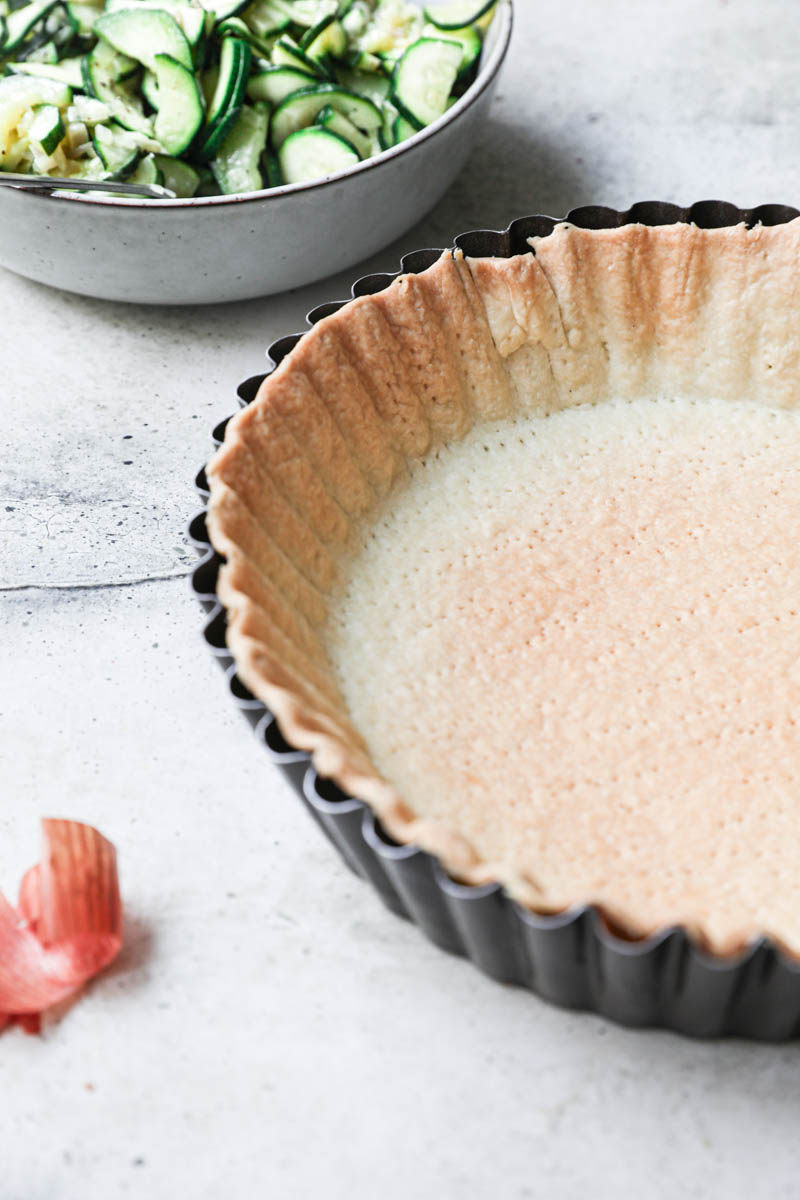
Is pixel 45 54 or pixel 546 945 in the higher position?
pixel 45 54

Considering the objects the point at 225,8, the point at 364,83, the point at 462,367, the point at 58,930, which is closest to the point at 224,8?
the point at 225,8

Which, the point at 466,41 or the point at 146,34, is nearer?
the point at 146,34

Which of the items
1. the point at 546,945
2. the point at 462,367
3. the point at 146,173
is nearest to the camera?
the point at 546,945

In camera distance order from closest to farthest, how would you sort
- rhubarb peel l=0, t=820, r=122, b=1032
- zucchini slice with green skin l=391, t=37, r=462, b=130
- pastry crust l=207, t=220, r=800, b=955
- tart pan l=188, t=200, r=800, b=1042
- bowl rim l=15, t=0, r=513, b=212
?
tart pan l=188, t=200, r=800, b=1042, rhubarb peel l=0, t=820, r=122, b=1032, pastry crust l=207, t=220, r=800, b=955, bowl rim l=15, t=0, r=513, b=212, zucchini slice with green skin l=391, t=37, r=462, b=130

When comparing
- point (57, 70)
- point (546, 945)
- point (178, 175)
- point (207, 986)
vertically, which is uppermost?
point (57, 70)

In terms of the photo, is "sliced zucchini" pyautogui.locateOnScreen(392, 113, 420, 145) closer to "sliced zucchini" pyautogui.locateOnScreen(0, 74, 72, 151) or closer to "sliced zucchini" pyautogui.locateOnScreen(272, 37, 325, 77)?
"sliced zucchini" pyautogui.locateOnScreen(272, 37, 325, 77)

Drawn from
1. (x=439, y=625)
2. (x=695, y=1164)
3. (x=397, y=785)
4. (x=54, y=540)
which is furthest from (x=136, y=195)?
(x=695, y=1164)

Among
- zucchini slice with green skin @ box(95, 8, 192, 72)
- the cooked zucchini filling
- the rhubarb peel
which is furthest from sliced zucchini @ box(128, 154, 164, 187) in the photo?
the rhubarb peel

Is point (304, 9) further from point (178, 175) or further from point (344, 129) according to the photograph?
point (178, 175)
